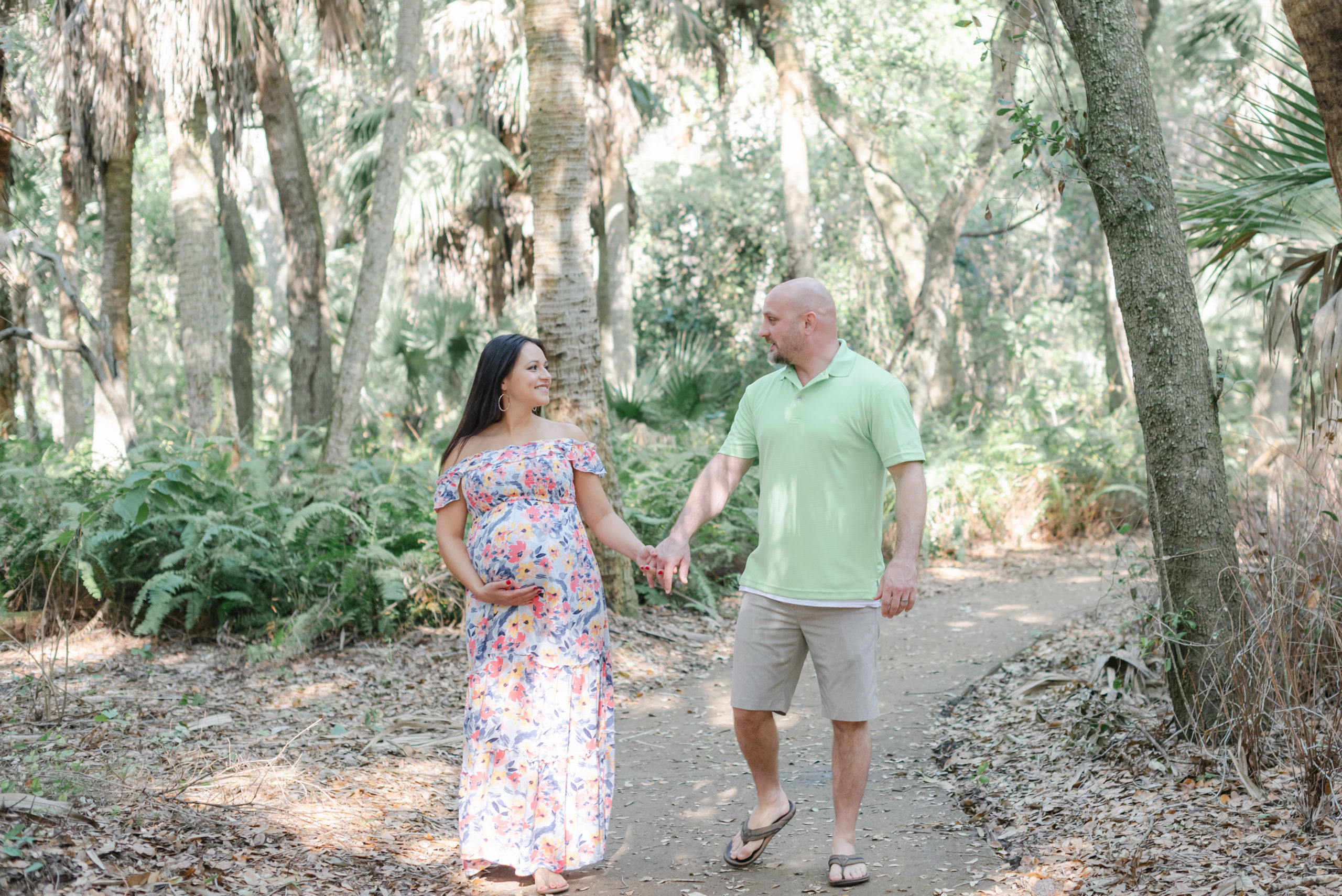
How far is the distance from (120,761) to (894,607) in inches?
131

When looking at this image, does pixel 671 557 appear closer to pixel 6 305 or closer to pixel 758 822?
pixel 758 822

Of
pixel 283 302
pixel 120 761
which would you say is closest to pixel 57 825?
pixel 120 761

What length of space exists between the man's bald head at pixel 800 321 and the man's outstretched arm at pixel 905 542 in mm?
530

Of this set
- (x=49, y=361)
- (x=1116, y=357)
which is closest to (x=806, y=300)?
(x=1116, y=357)

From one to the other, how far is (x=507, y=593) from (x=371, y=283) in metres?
6.45

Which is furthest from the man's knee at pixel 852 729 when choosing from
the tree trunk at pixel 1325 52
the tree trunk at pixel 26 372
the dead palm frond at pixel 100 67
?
the dead palm frond at pixel 100 67

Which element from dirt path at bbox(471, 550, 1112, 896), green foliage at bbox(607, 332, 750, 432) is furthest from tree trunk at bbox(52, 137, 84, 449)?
dirt path at bbox(471, 550, 1112, 896)

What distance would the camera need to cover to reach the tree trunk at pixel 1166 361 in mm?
4207

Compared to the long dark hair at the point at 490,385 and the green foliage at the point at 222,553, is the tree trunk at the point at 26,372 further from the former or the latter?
the long dark hair at the point at 490,385

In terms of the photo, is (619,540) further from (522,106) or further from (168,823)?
(522,106)

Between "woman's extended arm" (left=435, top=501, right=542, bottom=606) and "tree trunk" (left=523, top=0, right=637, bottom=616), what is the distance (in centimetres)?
346

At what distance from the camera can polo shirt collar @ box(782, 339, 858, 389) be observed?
3789 millimetres

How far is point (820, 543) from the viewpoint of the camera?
12.3 feet

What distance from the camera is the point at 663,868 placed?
13.1ft
